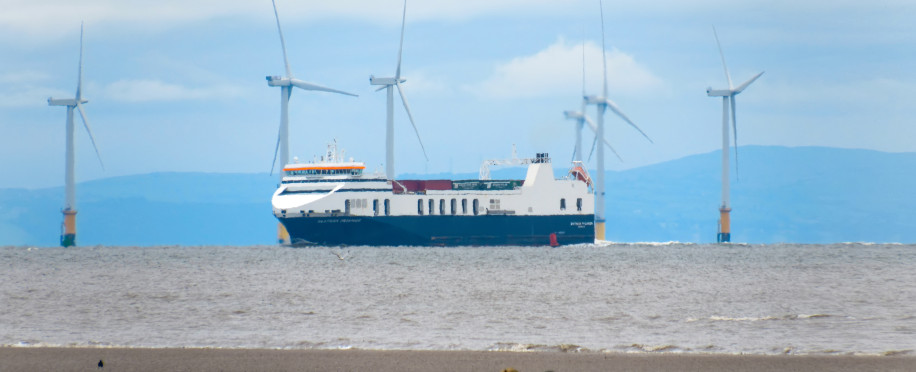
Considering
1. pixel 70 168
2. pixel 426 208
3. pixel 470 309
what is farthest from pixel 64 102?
pixel 470 309

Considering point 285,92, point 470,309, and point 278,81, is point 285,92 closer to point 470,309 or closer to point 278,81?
point 278,81

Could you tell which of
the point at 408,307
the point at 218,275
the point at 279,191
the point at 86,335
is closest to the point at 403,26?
the point at 279,191

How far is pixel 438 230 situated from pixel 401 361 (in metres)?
105

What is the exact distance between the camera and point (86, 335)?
34469mm

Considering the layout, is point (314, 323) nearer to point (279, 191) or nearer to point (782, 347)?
point (782, 347)

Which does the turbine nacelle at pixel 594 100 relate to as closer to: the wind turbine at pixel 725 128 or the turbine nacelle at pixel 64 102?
the wind turbine at pixel 725 128

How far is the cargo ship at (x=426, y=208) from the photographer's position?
4943 inches

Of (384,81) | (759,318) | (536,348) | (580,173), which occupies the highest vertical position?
(384,81)

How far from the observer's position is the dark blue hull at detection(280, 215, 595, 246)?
12606 cm

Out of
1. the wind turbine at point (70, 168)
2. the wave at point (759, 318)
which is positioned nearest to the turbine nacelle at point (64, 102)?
the wind turbine at point (70, 168)

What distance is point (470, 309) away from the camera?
45.5m

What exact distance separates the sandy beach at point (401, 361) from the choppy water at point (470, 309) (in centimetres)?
202

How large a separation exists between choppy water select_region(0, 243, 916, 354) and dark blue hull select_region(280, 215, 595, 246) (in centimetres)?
4305

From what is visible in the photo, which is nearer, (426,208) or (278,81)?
(426,208)
